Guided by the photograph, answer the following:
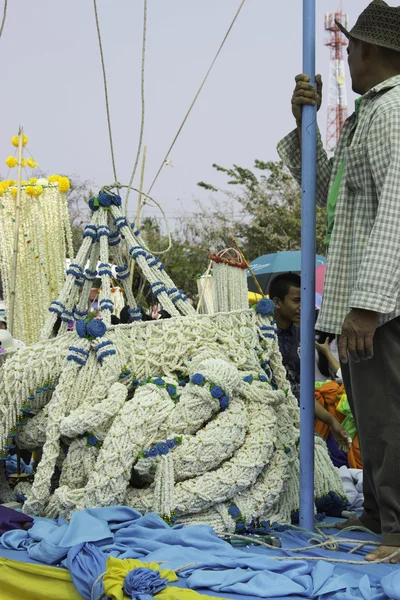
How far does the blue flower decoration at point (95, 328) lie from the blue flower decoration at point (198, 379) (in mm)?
428

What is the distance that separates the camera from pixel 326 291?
2.72 m

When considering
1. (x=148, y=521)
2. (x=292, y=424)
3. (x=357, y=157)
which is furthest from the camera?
(x=292, y=424)

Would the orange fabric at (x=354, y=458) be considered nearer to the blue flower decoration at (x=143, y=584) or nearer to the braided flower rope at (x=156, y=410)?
the braided flower rope at (x=156, y=410)

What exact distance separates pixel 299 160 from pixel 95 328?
40.6 inches

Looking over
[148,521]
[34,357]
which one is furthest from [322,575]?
[34,357]

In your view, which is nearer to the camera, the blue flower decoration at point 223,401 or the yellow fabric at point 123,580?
the yellow fabric at point 123,580

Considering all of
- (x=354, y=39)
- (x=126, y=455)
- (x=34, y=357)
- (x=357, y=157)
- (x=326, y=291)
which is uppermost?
(x=354, y=39)

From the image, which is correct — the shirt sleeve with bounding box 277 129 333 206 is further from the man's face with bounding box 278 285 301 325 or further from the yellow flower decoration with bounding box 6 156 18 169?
the yellow flower decoration with bounding box 6 156 18 169

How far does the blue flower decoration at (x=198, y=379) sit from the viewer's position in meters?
3.07

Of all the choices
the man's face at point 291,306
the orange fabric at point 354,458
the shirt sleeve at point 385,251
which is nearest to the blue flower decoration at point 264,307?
the shirt sleeve at point 385,251

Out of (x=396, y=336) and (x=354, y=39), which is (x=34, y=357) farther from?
(x=354, y=39)

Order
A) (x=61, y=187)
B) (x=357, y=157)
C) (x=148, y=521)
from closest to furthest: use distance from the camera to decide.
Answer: (x=357, y=157) < (x=148, y=521) < (x=61, y=187)

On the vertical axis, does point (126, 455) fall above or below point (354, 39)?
below

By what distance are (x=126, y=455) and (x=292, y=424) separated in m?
0.81
